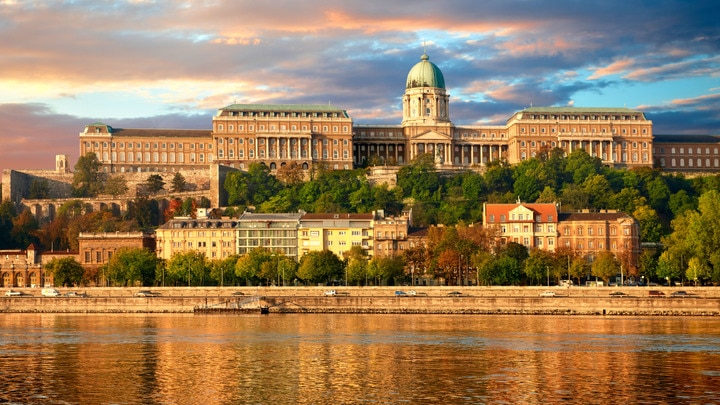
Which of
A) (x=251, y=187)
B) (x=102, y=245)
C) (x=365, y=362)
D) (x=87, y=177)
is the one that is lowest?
(x=365, y=362)

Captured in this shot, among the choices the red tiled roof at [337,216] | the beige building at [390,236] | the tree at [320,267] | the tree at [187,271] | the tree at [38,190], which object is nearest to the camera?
the tree at [320,267]

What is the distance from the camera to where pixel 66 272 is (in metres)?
106

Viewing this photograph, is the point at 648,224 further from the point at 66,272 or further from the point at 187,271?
the point at 66,272

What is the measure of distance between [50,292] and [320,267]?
21.1 meters

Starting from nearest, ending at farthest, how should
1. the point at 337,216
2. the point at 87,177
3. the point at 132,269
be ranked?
1. the point at 132,269
2. the point at 337,216
3. the point at 87,177

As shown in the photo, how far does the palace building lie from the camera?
522 ft

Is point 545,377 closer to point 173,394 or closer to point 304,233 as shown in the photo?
point 173,394

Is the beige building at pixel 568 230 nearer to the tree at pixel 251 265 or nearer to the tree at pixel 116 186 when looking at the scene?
the tree at pixel 251 265

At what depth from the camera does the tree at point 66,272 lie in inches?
4168

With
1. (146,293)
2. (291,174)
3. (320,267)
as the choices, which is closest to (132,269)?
(146,293)

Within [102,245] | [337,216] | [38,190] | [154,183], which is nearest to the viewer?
[102,245]

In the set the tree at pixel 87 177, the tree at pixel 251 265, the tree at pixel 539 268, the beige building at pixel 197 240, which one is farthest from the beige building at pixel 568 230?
the tree at pixel 87 177

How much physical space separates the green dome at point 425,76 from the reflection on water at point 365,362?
317 ft

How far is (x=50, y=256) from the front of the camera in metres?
117
